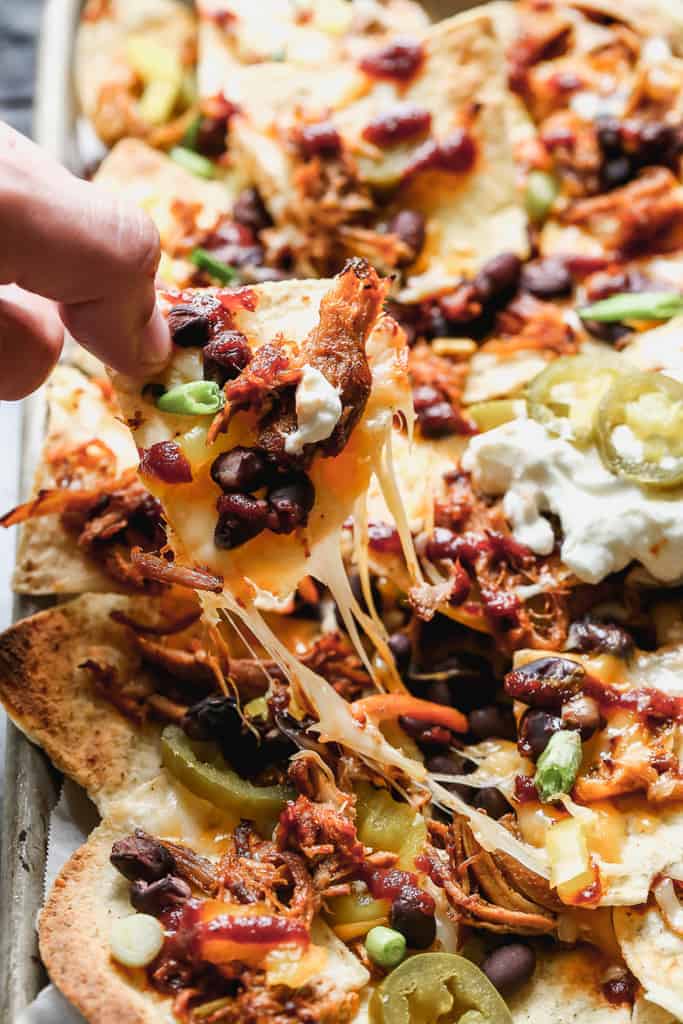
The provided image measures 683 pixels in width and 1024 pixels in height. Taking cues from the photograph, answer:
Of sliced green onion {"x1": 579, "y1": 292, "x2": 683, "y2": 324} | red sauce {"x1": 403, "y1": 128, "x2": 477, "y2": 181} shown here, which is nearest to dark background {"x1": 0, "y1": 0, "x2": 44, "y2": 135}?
red sauce {"x1": 403, "y1": 128, "x2": 477, "y2": 181}

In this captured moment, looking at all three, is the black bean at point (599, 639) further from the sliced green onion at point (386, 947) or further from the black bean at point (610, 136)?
the black bean at point (610, 136)

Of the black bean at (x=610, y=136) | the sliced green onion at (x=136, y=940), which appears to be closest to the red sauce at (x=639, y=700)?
the sliced green onion at (x=136, y=940)

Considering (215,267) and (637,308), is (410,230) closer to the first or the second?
(215,267)

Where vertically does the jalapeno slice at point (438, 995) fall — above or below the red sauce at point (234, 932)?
below

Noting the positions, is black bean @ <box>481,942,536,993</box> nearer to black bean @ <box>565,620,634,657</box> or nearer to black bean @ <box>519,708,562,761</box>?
black bean @ <box>519,708,562,761</box>

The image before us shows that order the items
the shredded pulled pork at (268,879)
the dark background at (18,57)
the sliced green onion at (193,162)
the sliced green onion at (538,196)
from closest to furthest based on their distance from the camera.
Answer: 1. the shredded pulled pork at (268,879)
2. the sliced green onion at (538,196)
3. the sliced green onion at (193,162)
4. the dark background at (18,57)

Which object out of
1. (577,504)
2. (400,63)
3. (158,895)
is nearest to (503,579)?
(577,504)

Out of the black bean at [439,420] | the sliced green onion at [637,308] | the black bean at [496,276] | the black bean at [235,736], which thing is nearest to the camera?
the black bean at [235,736]
